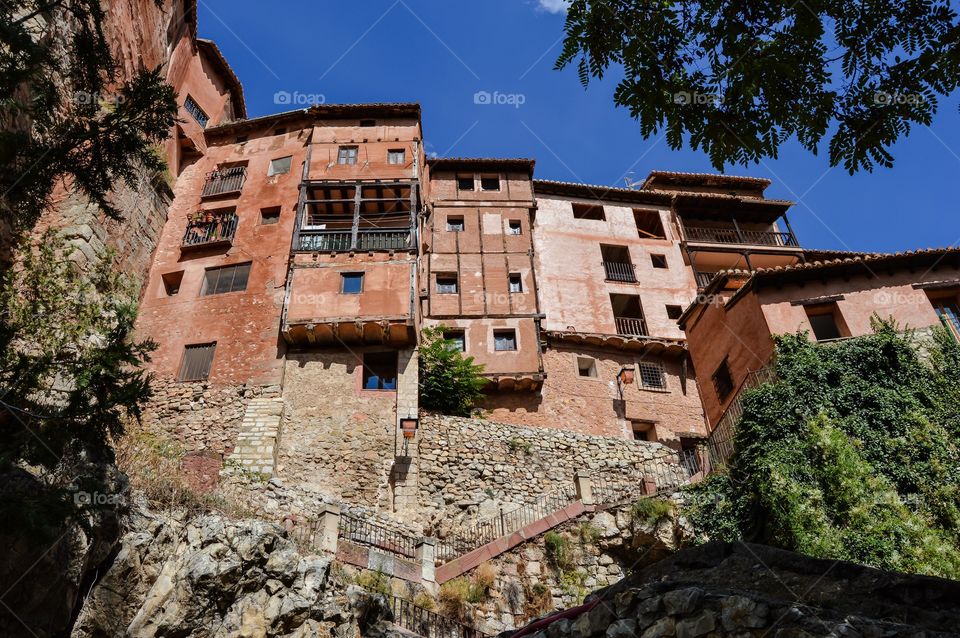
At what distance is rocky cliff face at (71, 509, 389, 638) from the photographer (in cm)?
977

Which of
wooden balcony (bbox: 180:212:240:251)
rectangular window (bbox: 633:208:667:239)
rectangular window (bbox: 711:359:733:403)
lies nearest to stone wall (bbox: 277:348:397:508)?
wooden balcony (bbox: 180:212:240:251)

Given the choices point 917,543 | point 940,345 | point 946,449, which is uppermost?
point 940,345

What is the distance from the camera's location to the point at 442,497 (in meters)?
18.8

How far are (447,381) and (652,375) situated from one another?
30.3ft

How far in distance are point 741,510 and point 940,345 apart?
6.56m

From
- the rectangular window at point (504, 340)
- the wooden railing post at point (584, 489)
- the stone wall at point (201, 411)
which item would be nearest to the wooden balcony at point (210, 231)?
the stone wall at point (201, 411)

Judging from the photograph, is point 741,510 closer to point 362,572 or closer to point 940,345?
point 940,345

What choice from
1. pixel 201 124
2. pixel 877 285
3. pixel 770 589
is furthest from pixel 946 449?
pixel 201 124

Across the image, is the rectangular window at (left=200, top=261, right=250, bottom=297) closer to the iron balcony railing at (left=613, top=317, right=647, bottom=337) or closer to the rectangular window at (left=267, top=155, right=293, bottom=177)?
the rectangular window at (left=267, top=155, right=293, bottom=177)

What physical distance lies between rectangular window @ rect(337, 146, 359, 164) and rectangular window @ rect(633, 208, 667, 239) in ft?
45.9

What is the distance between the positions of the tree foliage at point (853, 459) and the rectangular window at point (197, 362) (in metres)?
15.3

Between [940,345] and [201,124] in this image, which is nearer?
[940,345]
